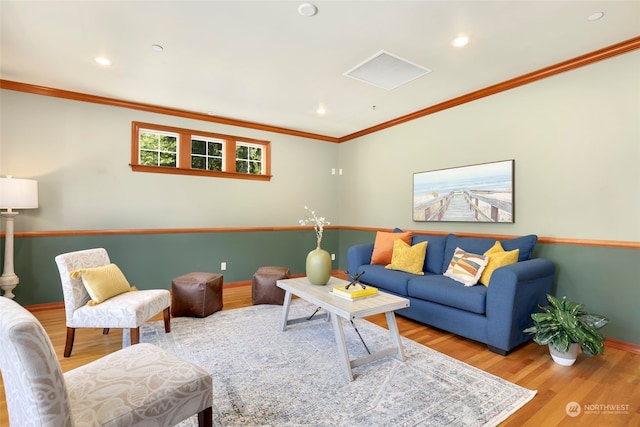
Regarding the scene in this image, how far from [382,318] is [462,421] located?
65.1 inches

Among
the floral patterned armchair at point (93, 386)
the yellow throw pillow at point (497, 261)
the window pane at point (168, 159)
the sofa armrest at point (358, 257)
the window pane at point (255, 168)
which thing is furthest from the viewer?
the window pane at point (255, 168)

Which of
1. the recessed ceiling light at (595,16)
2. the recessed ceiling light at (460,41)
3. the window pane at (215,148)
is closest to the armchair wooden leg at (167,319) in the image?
the window pane at (215,148)

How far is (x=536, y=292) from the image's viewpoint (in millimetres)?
2576

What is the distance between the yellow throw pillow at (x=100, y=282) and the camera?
2354mm

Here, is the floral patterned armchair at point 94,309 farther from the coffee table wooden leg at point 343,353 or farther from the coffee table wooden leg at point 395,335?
the coffee table wooden leg at point 395,335

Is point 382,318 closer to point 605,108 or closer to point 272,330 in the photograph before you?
point 272,330

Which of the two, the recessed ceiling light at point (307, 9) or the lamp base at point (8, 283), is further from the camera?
the lamp base at point (8, 283)

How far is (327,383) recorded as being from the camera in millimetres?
1994

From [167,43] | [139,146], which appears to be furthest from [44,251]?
[167,43]

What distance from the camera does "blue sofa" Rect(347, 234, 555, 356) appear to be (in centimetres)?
236

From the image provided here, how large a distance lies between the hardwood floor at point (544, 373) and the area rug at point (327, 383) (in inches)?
4.3

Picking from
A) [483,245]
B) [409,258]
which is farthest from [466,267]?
[409,258]

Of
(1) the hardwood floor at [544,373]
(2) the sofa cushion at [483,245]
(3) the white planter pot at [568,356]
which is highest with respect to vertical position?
(2) the sofa cushion at [483,245]

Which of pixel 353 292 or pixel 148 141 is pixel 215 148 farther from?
pixel 353 292
